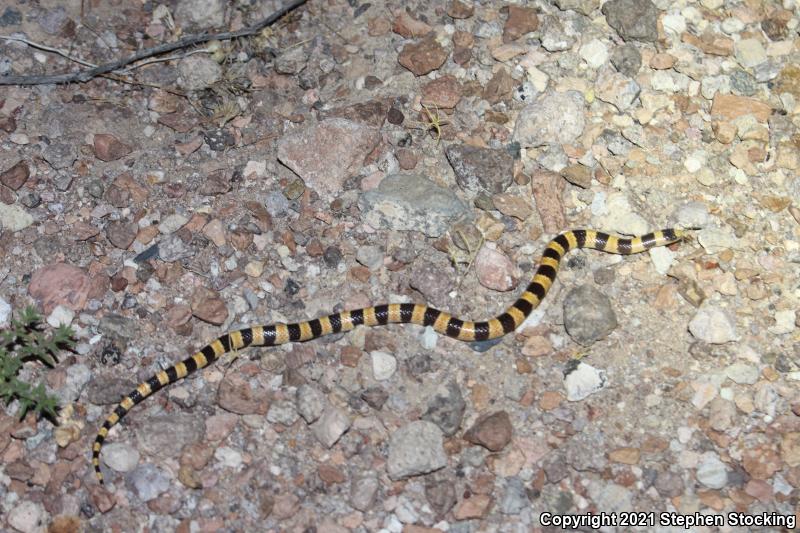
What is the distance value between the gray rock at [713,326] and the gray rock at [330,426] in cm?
299

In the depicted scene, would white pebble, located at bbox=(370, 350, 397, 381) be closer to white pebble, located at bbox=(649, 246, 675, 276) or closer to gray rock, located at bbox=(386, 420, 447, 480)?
gray rock, located at bbox=(386, 420, 447, 480)

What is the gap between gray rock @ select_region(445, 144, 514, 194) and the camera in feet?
23.6

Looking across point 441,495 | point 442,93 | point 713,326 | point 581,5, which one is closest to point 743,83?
point 581,5

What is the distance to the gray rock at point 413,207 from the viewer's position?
22.9 feet

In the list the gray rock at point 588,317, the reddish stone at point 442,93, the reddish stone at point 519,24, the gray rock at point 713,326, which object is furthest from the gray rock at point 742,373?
the reddish stone at point 519,24

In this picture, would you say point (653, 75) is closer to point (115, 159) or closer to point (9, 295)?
point (115, 159)

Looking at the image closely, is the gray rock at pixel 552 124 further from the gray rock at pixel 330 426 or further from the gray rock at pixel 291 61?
the gray rock at pixel 330 426

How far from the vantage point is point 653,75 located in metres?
7.61

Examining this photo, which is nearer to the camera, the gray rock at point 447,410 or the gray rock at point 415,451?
the gray rock at point 415,451

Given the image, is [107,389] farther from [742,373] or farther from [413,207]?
[742,373]

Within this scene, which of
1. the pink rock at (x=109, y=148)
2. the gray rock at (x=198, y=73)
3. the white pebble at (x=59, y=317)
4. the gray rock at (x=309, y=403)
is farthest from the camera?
the gray rock at (x=198, y=73)

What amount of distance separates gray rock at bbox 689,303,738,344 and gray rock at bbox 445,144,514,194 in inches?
81.6

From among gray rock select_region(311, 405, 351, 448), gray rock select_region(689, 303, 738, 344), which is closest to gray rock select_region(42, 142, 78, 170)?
gray rock select_region(311, 405, 351, 448)

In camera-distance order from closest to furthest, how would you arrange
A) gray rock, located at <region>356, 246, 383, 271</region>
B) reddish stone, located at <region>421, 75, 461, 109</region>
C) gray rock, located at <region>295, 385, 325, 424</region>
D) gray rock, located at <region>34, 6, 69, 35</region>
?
gray rock, located at <region>295, 385, 325, 424</region>
gray rock, located at <region>356, 246, 383, 271</region>
reddish stone, located at <region>421, 75, 461, 109</region>
gray rock, located at <region>34, 6, 69, 35</region>
